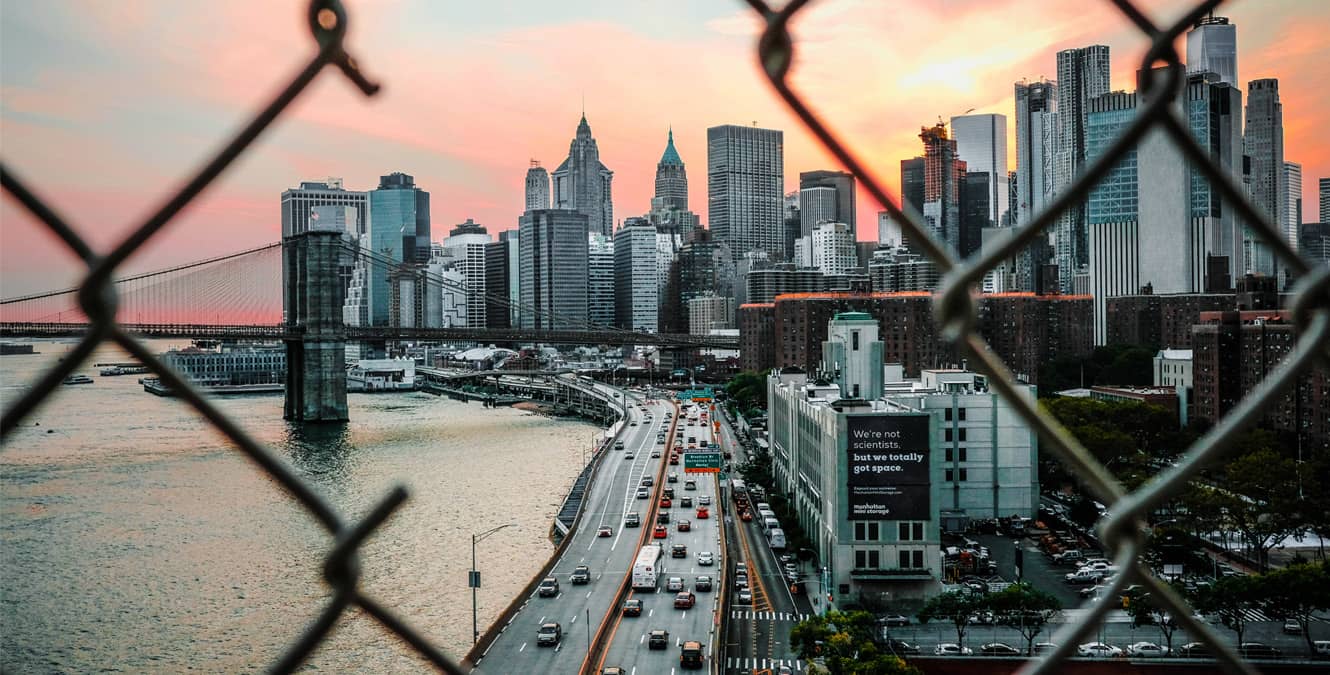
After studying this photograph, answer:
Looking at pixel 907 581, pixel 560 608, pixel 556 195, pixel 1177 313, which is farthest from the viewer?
pixel 556 195

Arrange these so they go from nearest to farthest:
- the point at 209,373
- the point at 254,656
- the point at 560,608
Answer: the point at 254,656 < the point at 560,608 < the point at 209,373

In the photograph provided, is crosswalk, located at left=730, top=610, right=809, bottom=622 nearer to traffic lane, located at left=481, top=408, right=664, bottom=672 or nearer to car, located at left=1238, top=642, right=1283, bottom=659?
traffic lane, located at left=481, top=408, right=664, bottom=672

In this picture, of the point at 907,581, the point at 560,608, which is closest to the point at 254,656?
the point at 560,608

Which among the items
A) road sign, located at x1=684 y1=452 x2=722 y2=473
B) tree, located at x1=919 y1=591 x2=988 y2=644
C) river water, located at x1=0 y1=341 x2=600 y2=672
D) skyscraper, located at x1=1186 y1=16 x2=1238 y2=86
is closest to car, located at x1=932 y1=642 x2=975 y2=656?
tree, located at x1=919 y1=591 x2=988 y2=644

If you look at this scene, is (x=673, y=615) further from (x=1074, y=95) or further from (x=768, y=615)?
(x=1074, y=95)

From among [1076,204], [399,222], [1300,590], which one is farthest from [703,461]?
[399,222]

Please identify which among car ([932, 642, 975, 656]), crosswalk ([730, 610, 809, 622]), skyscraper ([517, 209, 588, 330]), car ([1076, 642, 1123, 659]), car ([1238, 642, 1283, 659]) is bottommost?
car ([1238, 642, 1283, 659])

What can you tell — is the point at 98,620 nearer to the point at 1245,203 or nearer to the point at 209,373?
the point at 1245,203
